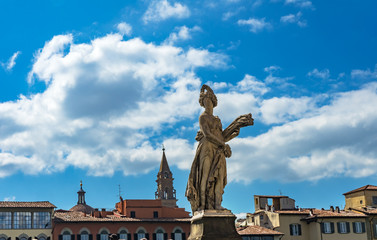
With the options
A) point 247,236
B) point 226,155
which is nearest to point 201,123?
point 226,155

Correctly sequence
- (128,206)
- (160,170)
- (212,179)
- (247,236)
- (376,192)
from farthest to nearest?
(160,170), (128,206), (376,192), (247,236), (212,179)

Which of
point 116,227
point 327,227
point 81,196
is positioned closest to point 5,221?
point 116,227

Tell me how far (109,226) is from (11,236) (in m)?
11.6

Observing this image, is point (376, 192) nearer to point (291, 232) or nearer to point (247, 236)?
point (291, 232)

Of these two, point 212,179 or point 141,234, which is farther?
point 141,234

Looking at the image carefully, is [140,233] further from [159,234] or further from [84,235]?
[84,235]

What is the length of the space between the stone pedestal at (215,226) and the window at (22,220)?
61.6m

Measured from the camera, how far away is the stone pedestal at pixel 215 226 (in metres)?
10.5

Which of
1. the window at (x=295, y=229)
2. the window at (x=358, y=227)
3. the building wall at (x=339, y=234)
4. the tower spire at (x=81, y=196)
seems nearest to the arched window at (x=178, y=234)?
the window at (x=295, y=229)

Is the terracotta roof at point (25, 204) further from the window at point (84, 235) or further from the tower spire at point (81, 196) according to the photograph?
the tower spire at point (81, 196)

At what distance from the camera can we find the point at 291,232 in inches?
2559

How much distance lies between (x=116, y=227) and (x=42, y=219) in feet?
29.6

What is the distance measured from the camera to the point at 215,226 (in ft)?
34.7

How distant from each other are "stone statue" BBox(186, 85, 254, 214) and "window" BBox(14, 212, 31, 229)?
61.3 metres
